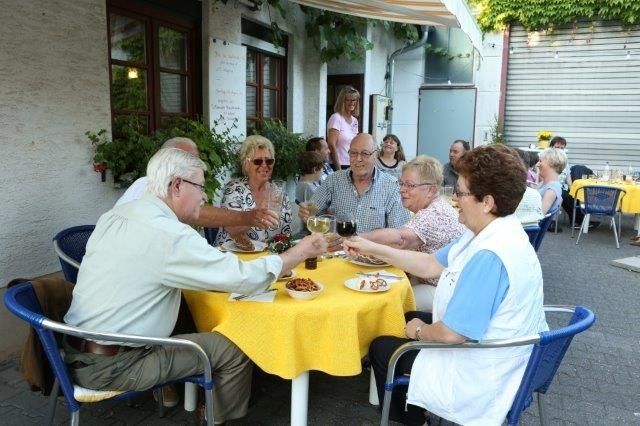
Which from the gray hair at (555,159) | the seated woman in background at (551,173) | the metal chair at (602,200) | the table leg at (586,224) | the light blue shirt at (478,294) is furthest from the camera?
the table leg at (586,224)

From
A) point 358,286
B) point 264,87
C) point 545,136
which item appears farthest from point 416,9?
point 545,136

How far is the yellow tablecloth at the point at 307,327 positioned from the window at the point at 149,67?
9.53ft

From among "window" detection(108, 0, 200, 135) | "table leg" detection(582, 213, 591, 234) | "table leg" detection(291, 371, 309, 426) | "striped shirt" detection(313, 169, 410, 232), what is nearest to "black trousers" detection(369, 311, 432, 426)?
"table leg" detection(291, 371, 309, 426)

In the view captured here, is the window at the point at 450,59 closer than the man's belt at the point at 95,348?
No

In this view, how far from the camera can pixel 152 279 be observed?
196 centimetres

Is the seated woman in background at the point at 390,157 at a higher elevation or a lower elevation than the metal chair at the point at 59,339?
higher

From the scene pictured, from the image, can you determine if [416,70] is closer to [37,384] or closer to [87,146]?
[87,146]

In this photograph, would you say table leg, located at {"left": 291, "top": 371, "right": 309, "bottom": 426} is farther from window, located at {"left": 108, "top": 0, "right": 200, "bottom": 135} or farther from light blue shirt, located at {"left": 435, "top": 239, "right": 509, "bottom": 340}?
window, located at {"left": 108, "top": 0, "right": 200, "bottom": 135}

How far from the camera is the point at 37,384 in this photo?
6.91 feet

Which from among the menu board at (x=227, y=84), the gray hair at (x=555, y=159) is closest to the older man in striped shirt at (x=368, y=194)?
the menu board at (x=227, y=84)

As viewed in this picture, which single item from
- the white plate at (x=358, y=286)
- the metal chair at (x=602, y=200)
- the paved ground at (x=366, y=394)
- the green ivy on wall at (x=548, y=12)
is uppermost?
the green ivy on wall at (x=548, y=12)

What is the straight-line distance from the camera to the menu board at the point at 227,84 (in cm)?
543

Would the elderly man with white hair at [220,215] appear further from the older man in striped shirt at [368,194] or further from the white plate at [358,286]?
the older man in striped shirt at [368,194]

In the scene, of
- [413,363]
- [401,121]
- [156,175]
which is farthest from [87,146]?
[401,121]
